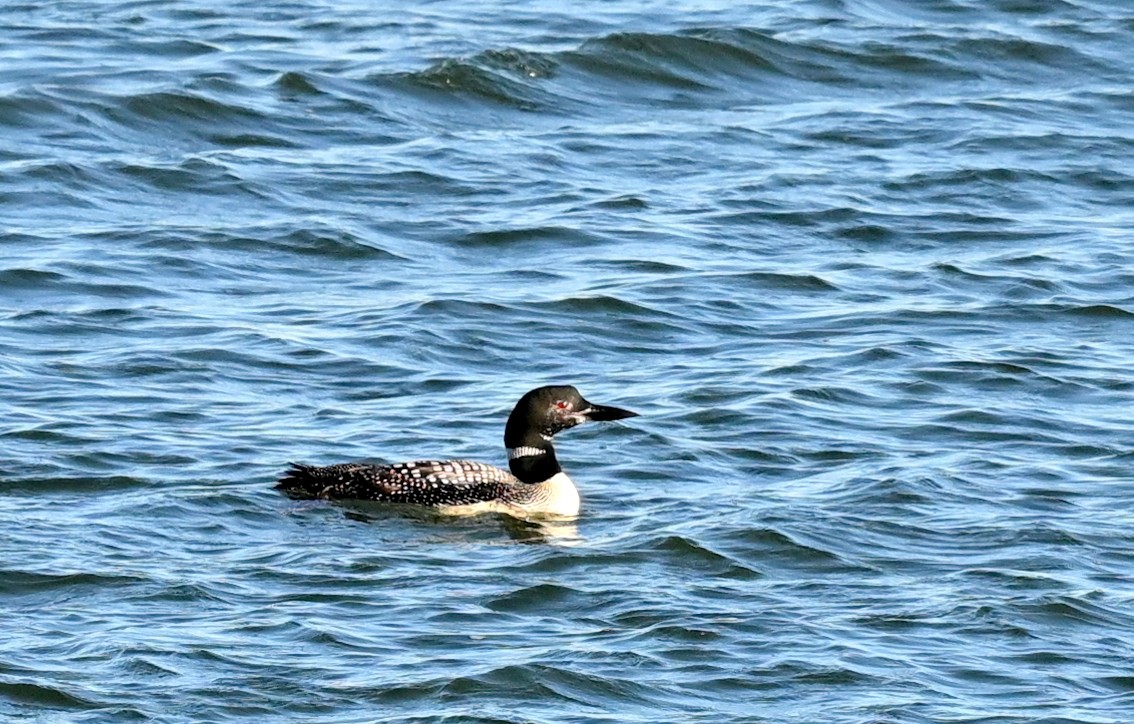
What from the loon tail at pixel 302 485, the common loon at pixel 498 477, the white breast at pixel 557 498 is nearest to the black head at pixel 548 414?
the common loon at pixel 498 477

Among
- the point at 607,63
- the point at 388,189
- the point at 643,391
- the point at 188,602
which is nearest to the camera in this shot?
the point at 188,602

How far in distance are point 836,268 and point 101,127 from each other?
19.7ft

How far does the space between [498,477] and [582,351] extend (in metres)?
2.47

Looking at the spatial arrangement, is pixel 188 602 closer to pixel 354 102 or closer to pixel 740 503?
pixel 740 503

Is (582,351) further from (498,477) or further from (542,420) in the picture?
(498,477)

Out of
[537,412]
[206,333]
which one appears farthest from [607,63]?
[537,412]

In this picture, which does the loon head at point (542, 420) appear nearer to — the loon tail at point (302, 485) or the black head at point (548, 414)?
the black head at point (548, 414)

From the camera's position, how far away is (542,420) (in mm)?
12555

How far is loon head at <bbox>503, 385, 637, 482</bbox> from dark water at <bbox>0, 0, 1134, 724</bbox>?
0.37 meters

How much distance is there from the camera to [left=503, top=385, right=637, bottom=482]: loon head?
1247 centimetres

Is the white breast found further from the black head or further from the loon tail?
the loon tail

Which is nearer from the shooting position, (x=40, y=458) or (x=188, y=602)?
(x=188, y=602)

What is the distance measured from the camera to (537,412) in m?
12.5

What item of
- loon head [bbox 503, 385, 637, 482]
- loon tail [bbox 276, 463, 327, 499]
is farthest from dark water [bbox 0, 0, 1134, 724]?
loon head [bbox 503, 385, 637, 482]
